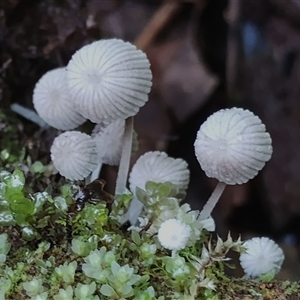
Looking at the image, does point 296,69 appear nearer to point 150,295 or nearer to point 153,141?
point 153,141

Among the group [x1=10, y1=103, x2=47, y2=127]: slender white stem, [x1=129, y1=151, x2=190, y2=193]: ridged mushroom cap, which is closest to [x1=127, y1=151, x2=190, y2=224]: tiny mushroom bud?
[x1=129, y1=151, x2=190, y2=193]: ridged mushroom cap

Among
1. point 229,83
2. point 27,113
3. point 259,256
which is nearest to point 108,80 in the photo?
point 259,256

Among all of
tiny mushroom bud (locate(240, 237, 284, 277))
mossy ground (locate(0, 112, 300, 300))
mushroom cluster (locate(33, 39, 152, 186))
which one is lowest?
mossy ground (locate(0, 112, 300, 300))

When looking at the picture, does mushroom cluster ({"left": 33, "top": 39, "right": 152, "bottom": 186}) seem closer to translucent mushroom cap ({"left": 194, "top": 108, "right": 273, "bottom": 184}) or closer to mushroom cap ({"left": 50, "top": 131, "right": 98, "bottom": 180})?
mushroom cap ({"left": 50, "top": 131, "right": 98, "bottom": 180})

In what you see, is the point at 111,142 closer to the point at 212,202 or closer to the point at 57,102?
the point at 57,102

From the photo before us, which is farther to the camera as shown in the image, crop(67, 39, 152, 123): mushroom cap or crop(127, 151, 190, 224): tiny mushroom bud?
crop(127, 151, 190, 224): tiny mushroom bud

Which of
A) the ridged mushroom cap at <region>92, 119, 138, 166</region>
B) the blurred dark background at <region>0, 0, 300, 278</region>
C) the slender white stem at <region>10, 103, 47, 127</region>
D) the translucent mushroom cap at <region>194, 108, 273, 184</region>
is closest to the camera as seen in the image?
the translucent mushroom cap at <region>194, 108, 273, 184</region>

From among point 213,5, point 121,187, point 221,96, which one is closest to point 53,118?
point 121,187

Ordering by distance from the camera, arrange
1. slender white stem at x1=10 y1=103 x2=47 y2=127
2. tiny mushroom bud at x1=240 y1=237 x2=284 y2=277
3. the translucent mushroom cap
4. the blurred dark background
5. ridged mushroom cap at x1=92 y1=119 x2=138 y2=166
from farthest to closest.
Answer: the blurred dark background → slender white stem at x1=10 y1=103 x2=47 y2=127 → ridged mushroom cap at x1=92 y1=119 x2=138 y2=166 → tiny mushroom bud at x1=240 y1=237 x2=284 y2=277 → the translucent mushroom cap
